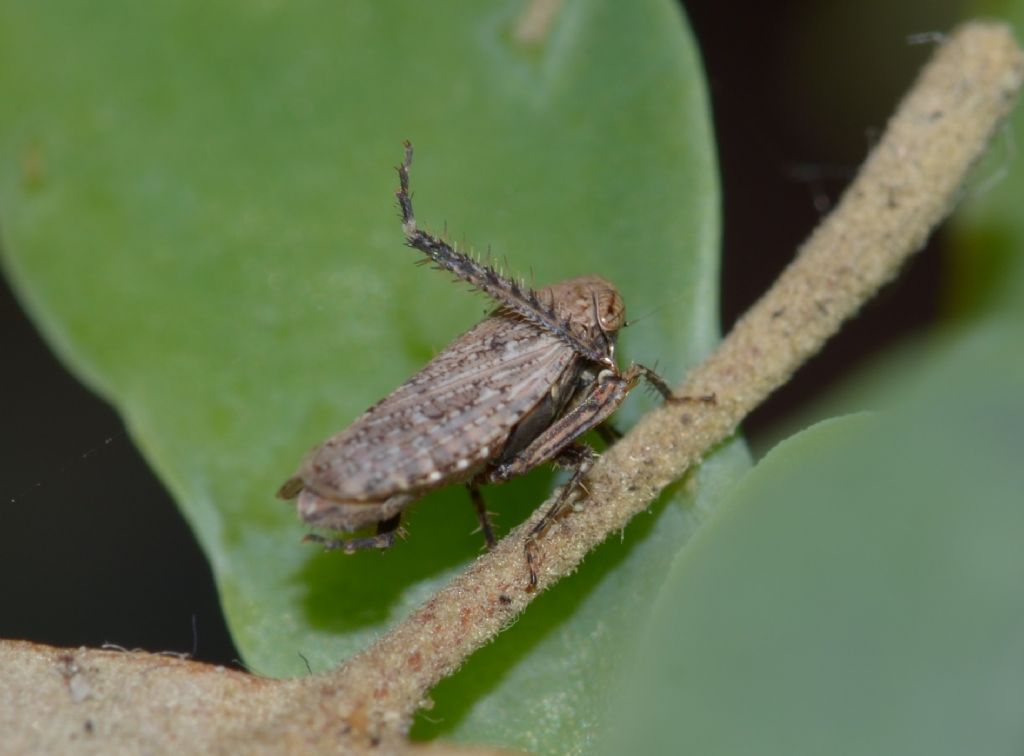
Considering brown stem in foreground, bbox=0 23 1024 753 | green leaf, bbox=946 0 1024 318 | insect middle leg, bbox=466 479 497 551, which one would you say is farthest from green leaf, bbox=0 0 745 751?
green leaf, bbox=946 0 1024 318

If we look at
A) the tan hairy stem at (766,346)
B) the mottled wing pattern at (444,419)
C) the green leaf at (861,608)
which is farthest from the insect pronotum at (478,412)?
the green leaf at (861,608)

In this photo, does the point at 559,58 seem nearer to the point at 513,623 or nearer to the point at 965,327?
the point at 965,327

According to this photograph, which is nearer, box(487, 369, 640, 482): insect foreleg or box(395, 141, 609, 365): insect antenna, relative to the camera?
box(395, 141, 609, 365): insect antenna

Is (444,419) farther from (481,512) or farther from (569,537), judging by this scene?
(569,537)

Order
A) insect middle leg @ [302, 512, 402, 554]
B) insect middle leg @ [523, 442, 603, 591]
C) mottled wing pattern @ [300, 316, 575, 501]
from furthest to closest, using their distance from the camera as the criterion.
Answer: mottled wing pattern @ [300, 316, 575, 501] → insect middle leg @ [302, 512, 402, 554] → insect middle leg @ [523, 442, 603, 591]

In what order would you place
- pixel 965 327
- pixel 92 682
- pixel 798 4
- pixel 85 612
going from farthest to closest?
pixel 798 4
pixel 85 612
pixel 965 327
pixel 92 682

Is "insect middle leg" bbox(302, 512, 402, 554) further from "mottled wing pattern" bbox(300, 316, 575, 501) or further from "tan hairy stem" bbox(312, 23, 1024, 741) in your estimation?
"tan hairy stem" bbox(312, 23, 1024, 741)

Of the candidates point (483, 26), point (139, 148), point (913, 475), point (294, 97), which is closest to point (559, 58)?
point (483, 26)
